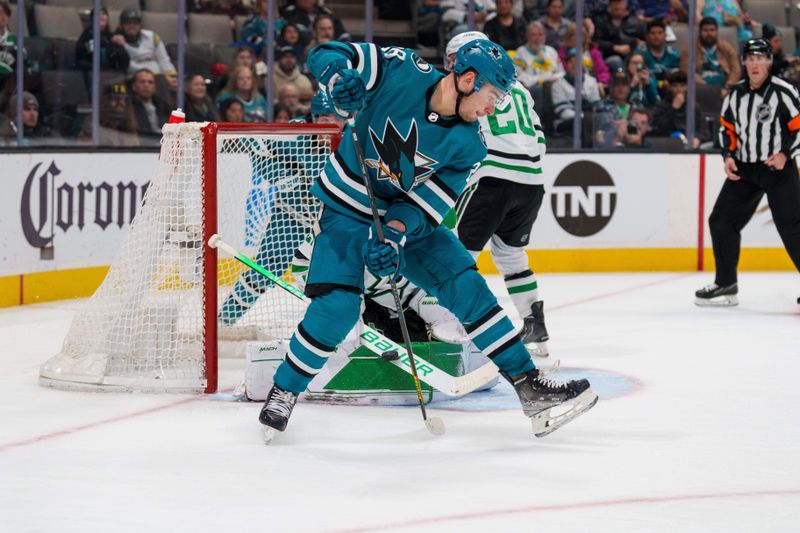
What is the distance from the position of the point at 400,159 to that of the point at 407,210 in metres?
0.13

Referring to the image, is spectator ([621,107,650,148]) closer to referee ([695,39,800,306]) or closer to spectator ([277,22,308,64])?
referee ([695,39,800,306])

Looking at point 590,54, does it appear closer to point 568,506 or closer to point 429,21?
point 429,21

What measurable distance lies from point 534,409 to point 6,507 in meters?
1.32

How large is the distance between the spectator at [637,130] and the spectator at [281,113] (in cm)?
202

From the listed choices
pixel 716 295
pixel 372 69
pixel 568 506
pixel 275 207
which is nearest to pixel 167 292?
pixel 275 207

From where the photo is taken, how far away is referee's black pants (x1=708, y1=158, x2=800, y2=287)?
604 cm

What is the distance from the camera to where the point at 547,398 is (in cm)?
327

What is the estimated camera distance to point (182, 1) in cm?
698

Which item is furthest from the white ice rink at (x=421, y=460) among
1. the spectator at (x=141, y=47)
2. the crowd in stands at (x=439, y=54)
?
the spectator at (x=141, y=47)

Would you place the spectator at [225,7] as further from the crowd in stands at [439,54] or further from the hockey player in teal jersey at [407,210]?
the hockey player in teal jersey at [407,210]

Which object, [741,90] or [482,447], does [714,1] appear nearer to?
[741,90]

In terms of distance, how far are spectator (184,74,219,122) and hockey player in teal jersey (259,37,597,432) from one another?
3.91m

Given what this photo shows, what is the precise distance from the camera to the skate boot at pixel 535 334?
4.70m

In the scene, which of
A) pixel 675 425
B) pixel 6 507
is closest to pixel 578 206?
pixel 675 425
